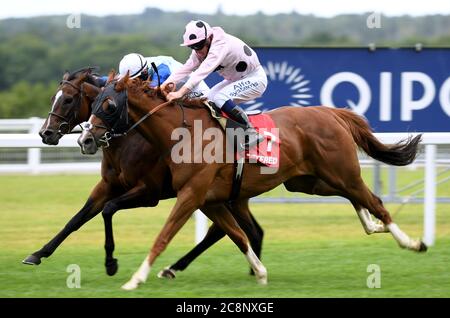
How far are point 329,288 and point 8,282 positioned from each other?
229 cm

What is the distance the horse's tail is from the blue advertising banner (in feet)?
6.90

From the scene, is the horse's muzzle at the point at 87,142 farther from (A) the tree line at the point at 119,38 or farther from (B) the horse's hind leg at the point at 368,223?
(A) the tree line at the point at 119,38

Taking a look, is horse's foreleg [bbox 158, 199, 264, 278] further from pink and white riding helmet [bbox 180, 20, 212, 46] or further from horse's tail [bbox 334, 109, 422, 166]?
pink and white riding helmet [bbox 180, 20, 212, 46]

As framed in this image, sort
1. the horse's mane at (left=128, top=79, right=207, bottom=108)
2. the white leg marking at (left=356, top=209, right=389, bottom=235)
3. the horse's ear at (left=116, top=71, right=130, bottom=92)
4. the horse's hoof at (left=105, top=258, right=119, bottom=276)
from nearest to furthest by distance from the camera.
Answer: the horse's ear at (left=116, top=71, right=130, bottom=92) → the horse's mane at (left=128, top=79, right=207, bottom=108) → the horse's hoof at (left=105, top=258, right=119, bottom=276) → the white leg marking at (left=356, top=209, right=389, bottom=235)

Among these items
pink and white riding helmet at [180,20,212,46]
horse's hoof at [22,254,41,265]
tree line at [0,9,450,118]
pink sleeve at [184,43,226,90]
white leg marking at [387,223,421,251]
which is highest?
tree line at [0,9,450,118]

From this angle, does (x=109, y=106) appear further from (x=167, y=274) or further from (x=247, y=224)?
(x=247, y=224)

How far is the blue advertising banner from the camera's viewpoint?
975cm

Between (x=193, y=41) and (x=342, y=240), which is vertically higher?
(x=193, y=41)

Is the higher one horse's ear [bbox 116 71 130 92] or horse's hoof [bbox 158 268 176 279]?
horse's ear [bbox 116 71 130 92]

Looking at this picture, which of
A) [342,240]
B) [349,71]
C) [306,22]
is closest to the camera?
[342,240]

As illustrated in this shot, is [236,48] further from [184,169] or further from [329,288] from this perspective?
[329,288]

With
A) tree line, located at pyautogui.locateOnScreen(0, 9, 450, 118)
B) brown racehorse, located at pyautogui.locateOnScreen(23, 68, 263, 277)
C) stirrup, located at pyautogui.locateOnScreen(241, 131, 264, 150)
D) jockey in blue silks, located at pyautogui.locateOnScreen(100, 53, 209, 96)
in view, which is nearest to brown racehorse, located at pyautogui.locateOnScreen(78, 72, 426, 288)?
stirrup, located at pyautogui.locateOnScreen(241, 131, 264, 150)

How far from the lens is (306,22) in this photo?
245ft
